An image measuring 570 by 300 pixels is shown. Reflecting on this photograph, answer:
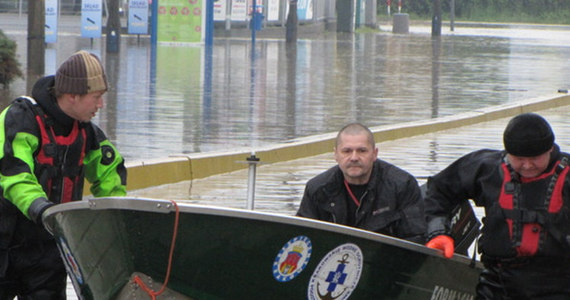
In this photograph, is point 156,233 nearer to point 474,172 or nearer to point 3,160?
point 3,160

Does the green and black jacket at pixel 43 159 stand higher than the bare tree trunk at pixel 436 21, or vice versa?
Result: the bare tree trunk at pixel 436 21

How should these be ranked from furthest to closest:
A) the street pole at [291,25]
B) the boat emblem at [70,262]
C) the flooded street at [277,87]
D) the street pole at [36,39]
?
1. the street pole at [291,25]
2. the street pole at [36,39]
3. the flooded street at [277,87]
4. the boat emblem at [70,262]

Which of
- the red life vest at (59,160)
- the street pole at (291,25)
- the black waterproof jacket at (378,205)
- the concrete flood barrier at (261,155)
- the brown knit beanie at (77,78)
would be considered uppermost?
the street pole at (291,25)

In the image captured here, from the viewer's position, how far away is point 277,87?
19.2 metres

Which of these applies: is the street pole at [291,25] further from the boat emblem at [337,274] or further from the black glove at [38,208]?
the black glove at [38,208]

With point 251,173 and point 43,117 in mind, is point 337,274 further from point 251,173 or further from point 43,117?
point 251,173

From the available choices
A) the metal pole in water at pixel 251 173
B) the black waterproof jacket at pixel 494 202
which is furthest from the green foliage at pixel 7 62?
the black waterproof jacket at pixel 494 202

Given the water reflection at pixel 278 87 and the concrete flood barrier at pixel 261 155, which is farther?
the water reflection at pixel 278 87

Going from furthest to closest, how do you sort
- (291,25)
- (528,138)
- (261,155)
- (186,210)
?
(291,25), (261,155), (528,138), (186,210)

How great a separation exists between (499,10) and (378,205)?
78868mm

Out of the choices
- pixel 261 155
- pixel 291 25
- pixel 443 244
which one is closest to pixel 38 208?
pixel 443 244

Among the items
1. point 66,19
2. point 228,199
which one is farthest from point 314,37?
point 228,199

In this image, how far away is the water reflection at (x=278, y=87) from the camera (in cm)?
1307

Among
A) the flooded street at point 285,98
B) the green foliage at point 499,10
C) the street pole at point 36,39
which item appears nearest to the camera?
the flooded street at point 285,98
